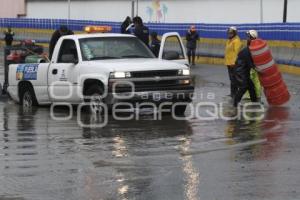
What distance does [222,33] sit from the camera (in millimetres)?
30062

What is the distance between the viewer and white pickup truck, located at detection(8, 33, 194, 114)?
45.3ft

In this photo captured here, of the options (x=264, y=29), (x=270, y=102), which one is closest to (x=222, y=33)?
(x=264, y=29)

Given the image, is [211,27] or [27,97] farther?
[211,27]

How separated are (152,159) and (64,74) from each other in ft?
18.4

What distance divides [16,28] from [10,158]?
39198 mm

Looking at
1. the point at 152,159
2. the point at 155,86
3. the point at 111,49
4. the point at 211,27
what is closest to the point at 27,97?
the point at 111,49

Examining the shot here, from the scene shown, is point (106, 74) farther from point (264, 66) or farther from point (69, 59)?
point (264, 66)

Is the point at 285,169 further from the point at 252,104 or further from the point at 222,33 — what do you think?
the point at 222,33

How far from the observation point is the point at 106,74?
13719 millimetres

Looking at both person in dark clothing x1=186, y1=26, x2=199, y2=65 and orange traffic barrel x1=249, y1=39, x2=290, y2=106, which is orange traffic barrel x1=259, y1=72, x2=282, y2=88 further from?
person in dark clothing x1=186, y1=26, x2=199, y2=65

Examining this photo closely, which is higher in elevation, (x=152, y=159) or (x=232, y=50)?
(x=232, y=50)

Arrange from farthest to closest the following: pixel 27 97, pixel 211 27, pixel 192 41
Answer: pixel 211 27
pixel 192 41
pixel 27 97

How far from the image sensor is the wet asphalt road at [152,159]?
784 cm

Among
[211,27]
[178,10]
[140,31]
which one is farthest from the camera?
[178,10]
